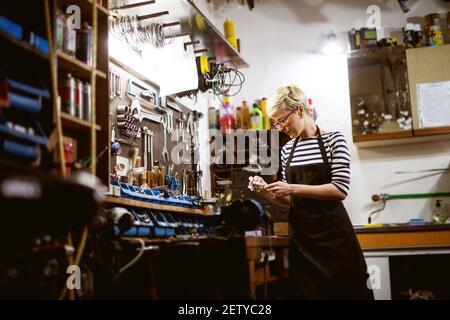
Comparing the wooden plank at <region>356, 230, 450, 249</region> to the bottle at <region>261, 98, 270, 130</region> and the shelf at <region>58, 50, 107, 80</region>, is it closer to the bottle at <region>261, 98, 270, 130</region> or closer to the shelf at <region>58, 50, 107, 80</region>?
the bottle at <region>261, 98, 270, 130</region>

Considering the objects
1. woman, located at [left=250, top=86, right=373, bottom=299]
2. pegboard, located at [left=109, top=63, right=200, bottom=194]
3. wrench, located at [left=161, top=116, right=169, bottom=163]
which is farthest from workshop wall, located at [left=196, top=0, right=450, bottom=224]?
woman, located at [left=250, top=86, right=373, bottom=299]

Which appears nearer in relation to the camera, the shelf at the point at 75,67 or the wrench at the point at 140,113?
the shelf at the point at 75,67

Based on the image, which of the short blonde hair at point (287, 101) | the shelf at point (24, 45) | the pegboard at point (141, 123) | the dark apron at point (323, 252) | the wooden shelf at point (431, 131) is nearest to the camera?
the shelf at point (24, 45)

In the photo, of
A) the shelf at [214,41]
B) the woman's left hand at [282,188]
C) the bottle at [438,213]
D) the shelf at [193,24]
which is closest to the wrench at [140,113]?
the shelf at [193,24]

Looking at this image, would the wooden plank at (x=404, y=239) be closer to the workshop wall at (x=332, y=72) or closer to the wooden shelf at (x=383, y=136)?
the workshop wall at (x=332, y=72)

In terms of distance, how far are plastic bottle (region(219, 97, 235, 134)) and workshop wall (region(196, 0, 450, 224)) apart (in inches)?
12.0

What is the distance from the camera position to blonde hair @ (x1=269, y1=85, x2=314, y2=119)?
285cm

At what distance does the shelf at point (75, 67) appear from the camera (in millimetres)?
2135

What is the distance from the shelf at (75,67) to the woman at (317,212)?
3.39 feet

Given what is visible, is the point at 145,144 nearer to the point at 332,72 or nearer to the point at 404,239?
the point at 404,239

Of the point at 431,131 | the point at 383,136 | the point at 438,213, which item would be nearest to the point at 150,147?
the point at 383,136

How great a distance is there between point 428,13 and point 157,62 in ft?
9.17
